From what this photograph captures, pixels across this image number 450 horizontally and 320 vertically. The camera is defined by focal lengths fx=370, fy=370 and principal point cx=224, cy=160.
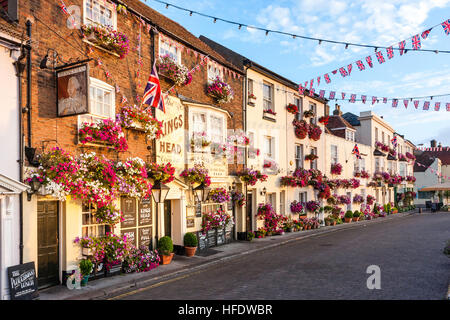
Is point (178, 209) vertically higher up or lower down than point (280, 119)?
lower down

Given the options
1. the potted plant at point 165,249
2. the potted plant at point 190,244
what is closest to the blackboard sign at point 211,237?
the potted plant at point 190,244

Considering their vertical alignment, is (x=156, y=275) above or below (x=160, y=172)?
below

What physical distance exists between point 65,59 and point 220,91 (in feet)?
24.2

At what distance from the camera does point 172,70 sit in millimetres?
13367

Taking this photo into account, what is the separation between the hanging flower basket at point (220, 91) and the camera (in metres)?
15.9

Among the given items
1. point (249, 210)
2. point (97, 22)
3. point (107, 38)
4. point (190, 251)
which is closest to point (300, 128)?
point (249, 210)

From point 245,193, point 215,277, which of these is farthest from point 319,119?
point 215,277

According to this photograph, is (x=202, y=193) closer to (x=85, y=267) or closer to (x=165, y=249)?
(x=165, y=249)

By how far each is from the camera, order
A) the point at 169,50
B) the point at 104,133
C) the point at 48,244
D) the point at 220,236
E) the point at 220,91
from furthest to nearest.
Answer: the point at 220,236 → the point at 220,91 → the point at 169,50 → the point at 104,133 → the point at 48,244

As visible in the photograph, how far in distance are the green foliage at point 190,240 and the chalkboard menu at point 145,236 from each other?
1.74 m

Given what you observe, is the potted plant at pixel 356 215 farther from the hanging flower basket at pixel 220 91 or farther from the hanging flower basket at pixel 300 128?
the hanging flower basket at pixel 220 91
